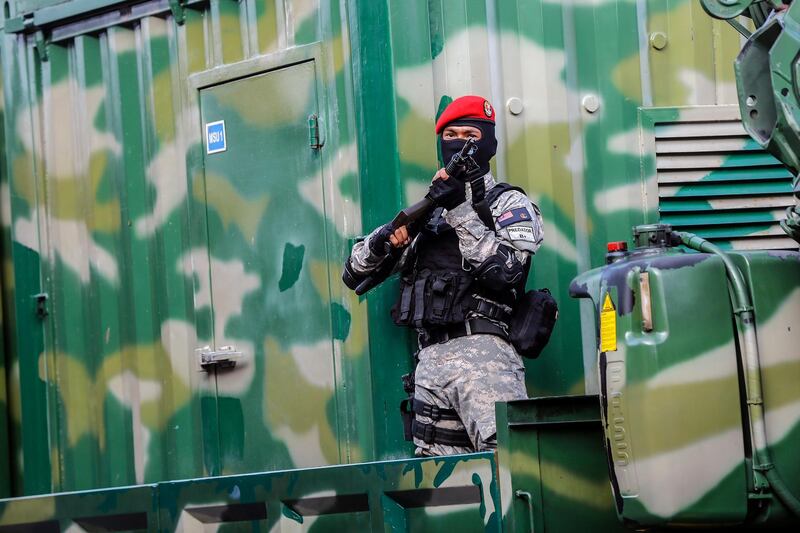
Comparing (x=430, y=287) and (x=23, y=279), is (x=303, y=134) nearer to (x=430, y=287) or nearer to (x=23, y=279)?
(x=430, y=287)

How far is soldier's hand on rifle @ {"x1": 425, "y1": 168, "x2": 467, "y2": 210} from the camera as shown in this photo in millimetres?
4457

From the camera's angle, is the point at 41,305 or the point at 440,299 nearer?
the point at 440,299

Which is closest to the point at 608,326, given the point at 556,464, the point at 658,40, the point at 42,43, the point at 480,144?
the point at 556,464

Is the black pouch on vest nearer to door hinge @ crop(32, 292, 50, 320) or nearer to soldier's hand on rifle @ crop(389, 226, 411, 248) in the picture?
soldier's hand on rifle @ crop(389, 226, 411, 248)

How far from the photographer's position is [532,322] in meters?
4.59

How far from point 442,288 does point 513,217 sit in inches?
13.0

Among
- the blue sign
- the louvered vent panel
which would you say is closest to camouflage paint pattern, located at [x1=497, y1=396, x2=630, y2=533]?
the louvered vent panel

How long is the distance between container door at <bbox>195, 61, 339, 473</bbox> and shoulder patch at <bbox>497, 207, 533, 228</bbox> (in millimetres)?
930

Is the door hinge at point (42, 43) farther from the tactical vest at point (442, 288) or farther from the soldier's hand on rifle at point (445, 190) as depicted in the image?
the soldier's hand on rifle at point (445, 190)

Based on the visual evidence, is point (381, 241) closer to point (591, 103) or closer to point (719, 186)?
point (591, 103)

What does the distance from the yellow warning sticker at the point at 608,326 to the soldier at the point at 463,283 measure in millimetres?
1009

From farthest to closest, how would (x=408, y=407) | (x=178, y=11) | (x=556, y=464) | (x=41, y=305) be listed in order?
(x=41, y=305)
(x=178, y=11)
(x=408, y=407)
(x=556, y=464)

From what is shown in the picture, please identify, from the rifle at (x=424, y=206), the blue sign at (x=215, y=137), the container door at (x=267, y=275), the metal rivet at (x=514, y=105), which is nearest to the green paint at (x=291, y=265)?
the container door at (x=267, y=275)

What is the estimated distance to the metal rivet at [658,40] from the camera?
5070 millimetres
